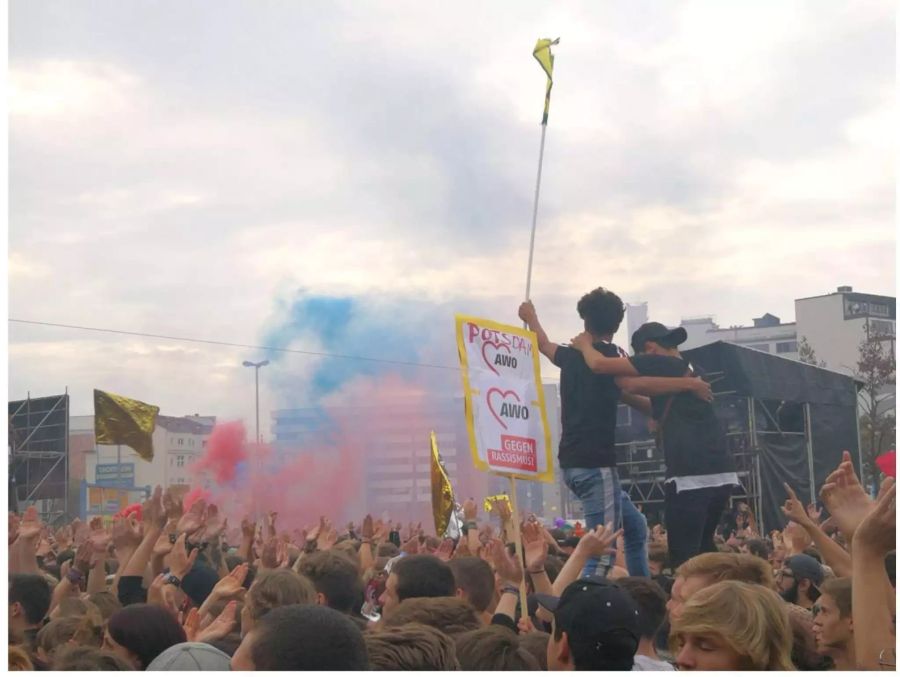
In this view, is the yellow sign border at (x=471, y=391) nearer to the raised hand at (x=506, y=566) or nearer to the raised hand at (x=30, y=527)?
the raised hand at (x=506, y=566)

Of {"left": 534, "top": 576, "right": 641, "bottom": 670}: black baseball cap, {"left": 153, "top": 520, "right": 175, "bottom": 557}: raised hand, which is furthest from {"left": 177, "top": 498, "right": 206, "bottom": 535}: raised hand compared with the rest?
{"left": 534, "top": 576, "right": 641, "bottom": 670}: black baseball cap

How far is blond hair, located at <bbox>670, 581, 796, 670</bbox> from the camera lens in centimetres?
329

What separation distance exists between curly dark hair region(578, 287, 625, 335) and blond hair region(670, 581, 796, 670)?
451 cm

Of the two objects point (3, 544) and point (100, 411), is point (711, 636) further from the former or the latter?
point (100, 411)

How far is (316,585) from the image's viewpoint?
5.00 m

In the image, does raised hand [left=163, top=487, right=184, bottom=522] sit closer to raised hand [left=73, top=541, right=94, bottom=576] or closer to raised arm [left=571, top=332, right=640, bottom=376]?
raised hand [left=73, top=541, right=94, bottom=576]

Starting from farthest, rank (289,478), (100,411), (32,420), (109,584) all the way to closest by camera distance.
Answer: (289,478) < (32,420) < (100,411) < (109,584)

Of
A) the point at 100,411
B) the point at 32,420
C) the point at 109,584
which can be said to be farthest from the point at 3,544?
the point at 32,420

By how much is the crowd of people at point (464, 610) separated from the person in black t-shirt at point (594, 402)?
2.32 ft

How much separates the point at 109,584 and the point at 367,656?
4.95 m

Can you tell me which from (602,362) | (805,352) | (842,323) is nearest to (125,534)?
(602,362)

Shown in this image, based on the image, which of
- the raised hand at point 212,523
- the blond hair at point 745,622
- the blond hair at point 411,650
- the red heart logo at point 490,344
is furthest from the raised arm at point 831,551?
the raised hand at point 212,523

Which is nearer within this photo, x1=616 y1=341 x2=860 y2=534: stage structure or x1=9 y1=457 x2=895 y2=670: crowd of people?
x1=9 y1=457 x2=895 y2=670: crowd of people

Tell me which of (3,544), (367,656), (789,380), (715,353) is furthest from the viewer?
(789,380)
